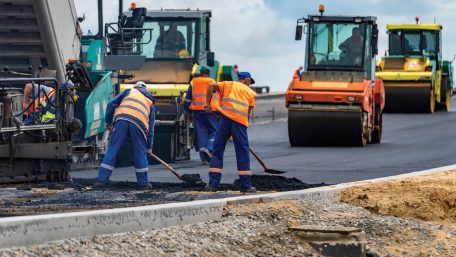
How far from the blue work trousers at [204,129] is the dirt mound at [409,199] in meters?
7.06

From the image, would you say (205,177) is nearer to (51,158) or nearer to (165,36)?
(51,158)

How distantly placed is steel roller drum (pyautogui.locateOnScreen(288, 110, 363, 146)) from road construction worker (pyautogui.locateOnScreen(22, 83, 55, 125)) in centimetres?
921

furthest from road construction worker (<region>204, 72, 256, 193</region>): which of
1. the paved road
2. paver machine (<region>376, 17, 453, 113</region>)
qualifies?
paver machine (<region>376, 17, 453, 113</region>)

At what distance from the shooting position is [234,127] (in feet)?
47.5

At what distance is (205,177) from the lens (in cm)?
1736

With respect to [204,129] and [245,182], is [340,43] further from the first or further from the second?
[245,182]

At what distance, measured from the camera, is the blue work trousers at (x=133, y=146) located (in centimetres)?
1527

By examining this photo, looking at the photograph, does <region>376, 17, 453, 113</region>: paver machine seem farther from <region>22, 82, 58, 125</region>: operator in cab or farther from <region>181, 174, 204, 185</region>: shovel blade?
<region>22, 82, 58, 125</region>: operator in cab

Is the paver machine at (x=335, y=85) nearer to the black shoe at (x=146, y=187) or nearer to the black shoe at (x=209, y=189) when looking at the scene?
the black shoe at (x=146, y=187)

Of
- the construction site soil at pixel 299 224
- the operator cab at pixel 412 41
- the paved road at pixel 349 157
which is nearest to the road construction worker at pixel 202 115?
the paved road at pixel 349 157

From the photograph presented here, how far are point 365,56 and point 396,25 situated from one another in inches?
473

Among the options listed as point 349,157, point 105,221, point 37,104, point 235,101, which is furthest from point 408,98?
point 105,221

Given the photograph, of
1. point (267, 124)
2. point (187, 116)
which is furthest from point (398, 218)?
point (267, 124)

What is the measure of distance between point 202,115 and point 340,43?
5715 mm
